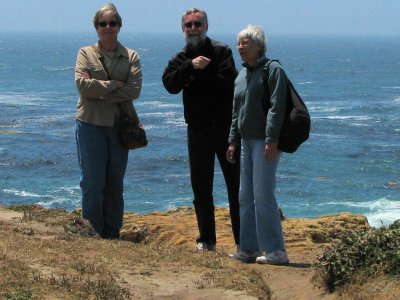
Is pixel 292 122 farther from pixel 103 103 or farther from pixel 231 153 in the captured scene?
pixel 103 103

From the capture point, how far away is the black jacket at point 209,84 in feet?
27.8

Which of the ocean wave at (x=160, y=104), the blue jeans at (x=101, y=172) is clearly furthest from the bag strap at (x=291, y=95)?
the ocean wave at (x=160, y=104)

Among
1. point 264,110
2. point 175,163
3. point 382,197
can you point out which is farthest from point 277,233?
point 175,163

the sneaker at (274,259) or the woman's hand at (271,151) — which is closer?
the woman's hand at (271,151)

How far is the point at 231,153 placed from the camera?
8.29m

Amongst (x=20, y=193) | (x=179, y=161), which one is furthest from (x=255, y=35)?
(x=179, y=161)

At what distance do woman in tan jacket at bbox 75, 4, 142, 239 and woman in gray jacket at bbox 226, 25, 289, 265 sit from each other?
3.85 feet

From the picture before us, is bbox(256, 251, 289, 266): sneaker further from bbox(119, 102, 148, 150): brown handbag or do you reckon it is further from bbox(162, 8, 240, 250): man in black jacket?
bbox(119, 102, 148, 150): brown handbag

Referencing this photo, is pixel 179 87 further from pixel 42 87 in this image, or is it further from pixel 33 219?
pixel 42 87

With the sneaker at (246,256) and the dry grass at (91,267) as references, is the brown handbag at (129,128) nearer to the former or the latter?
the dry grass at (91,267)

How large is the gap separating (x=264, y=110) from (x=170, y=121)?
1356 inches

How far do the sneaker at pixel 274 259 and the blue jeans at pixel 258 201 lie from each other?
0.14 feet

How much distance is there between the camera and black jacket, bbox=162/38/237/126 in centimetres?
848

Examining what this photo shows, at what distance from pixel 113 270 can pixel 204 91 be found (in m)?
2.07
